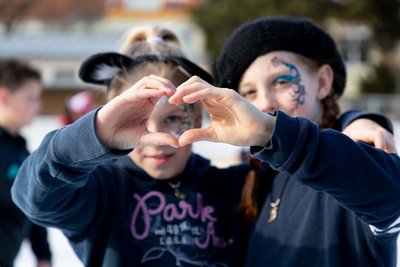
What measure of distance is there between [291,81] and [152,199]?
49 cm

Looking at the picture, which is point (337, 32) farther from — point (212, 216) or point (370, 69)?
point (212, 216)

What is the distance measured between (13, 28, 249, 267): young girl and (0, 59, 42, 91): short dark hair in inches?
72.8

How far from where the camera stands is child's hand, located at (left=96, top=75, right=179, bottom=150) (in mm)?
1087

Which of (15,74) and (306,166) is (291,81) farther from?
(15,74)

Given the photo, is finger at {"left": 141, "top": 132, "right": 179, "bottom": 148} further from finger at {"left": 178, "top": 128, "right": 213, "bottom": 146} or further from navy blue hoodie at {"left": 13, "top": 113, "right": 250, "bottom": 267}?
navy blue hoodie at {"left": 13, "top": 113, "right": 250, "bottom": 267}

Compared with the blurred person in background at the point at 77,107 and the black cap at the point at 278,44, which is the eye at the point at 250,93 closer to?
the black cap at the point at 278,44

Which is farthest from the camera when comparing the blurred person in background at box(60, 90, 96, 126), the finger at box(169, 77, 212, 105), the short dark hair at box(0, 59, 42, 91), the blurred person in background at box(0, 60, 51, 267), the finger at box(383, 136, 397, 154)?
the blurred person in background at box(60, 90, 96, 126)

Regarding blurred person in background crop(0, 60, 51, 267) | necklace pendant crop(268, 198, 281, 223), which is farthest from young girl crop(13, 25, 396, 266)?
blurred person in background crop(0, 60, 51, 267)

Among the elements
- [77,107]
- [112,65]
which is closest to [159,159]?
[112,65]

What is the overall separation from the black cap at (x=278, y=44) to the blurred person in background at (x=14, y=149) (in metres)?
1.65

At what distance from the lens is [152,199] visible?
162 centimetres

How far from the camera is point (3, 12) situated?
1169 cm

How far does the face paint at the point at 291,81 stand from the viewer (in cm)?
158

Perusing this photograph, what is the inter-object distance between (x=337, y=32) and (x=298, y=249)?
20.0 metres
